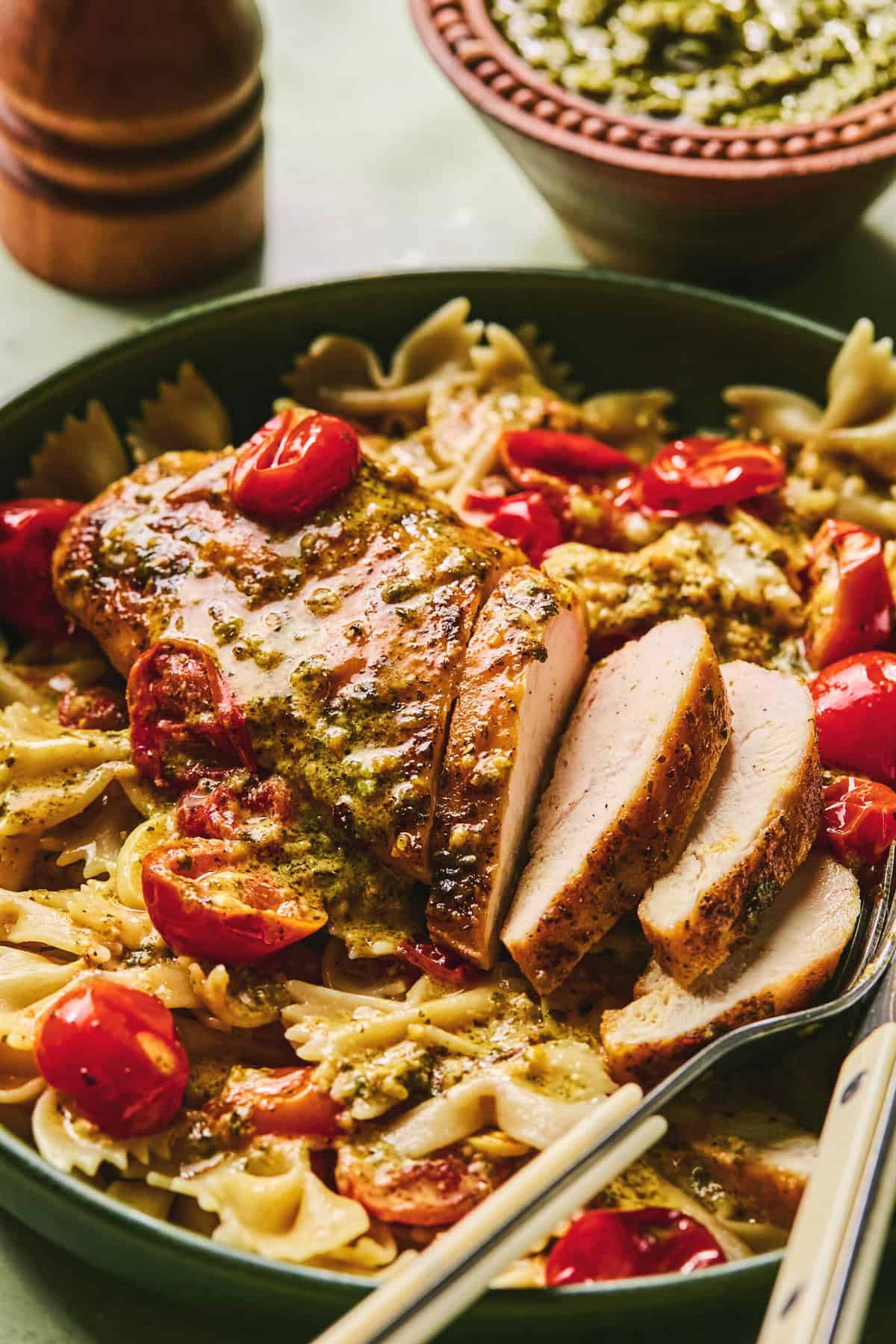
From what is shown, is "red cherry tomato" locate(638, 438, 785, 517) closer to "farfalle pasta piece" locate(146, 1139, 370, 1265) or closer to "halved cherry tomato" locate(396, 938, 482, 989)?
"halved cherry tomato" locate(396, 938, 482, 989)

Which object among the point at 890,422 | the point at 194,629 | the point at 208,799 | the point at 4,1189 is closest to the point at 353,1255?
the point at 4,1189

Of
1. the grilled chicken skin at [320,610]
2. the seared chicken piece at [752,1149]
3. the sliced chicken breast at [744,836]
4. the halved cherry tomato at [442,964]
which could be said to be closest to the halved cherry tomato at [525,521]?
the grilled chicken skin at [320,610]

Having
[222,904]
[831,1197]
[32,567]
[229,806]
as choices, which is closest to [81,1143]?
[222,904]

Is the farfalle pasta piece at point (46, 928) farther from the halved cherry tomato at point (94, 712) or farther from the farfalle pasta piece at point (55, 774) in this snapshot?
the halved cherry tomato at point (94, 712)

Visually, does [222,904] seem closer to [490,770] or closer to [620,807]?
[490,770]

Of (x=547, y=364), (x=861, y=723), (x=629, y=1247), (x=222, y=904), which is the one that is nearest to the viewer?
(x=629, y=1247)

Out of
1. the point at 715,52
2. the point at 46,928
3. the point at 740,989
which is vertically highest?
the point at 715,52
